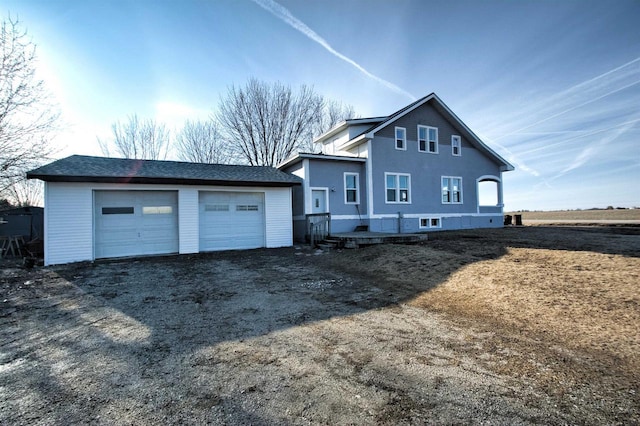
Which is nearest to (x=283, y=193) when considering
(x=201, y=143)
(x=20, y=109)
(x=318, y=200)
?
(x=318, y=200)

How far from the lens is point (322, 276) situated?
7910 mm

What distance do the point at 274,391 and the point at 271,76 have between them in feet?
81.7

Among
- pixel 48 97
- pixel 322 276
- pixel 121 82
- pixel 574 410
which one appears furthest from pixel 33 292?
pixel 48 97

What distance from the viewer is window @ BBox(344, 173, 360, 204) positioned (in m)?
15.2

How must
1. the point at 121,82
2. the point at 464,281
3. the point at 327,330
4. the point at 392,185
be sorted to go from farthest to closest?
the point at 392,185 < the point at 121,82 < the point at 464,281 < the point at 327,330

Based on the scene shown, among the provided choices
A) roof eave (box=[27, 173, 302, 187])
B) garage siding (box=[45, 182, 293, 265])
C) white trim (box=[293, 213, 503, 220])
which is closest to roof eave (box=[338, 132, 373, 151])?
white trim (box=[293, 213, 503, 220])

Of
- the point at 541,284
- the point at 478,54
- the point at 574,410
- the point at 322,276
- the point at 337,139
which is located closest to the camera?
the point at 574,410

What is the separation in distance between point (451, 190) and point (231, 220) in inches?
509

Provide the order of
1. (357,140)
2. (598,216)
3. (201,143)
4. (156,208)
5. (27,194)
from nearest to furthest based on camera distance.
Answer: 1. (156,208)
2. (357,140)
3. (27,194)
4. (201,143)
5. (598,216)

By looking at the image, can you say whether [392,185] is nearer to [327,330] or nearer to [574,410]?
[327,330]

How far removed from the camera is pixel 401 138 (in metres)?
16.2

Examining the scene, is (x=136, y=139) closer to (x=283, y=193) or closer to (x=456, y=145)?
(x=283, y=193)

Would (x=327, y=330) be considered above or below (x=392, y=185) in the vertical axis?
below

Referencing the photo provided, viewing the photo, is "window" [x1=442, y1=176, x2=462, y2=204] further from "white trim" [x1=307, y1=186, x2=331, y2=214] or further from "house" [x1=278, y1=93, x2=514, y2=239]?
"white trim" [x1=307, y1=186, x2=331, y2=214]
